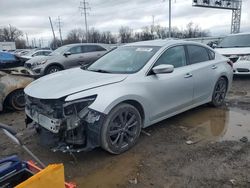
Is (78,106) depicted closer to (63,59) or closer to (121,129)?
(121,129)

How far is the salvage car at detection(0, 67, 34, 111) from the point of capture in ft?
21.4

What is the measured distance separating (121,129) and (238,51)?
7.38m

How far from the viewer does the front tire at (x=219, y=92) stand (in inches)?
242

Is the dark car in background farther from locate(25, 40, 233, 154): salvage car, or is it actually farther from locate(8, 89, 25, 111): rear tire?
locate(25, 40, 233, 154): salvage car

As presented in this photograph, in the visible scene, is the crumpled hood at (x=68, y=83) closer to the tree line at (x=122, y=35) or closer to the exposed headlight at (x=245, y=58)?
the exposed headlight at (x=245, y=58)

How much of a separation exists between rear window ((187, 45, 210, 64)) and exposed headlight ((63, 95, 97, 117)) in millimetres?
2541

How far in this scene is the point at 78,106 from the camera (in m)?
3.64

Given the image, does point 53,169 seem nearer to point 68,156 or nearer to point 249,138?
point 68,156

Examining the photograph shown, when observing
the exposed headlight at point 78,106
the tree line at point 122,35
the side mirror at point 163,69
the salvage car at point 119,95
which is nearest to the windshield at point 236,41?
the salvage car at point 119,95

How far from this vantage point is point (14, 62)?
877 cm

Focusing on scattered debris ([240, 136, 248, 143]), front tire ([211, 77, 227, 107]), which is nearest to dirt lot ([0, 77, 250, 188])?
scattered debris ([240, 136, 248, 143])

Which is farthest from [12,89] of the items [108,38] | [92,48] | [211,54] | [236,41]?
[108,38]

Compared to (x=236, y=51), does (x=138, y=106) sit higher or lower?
lower

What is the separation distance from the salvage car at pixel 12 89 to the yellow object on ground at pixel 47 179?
489cm
